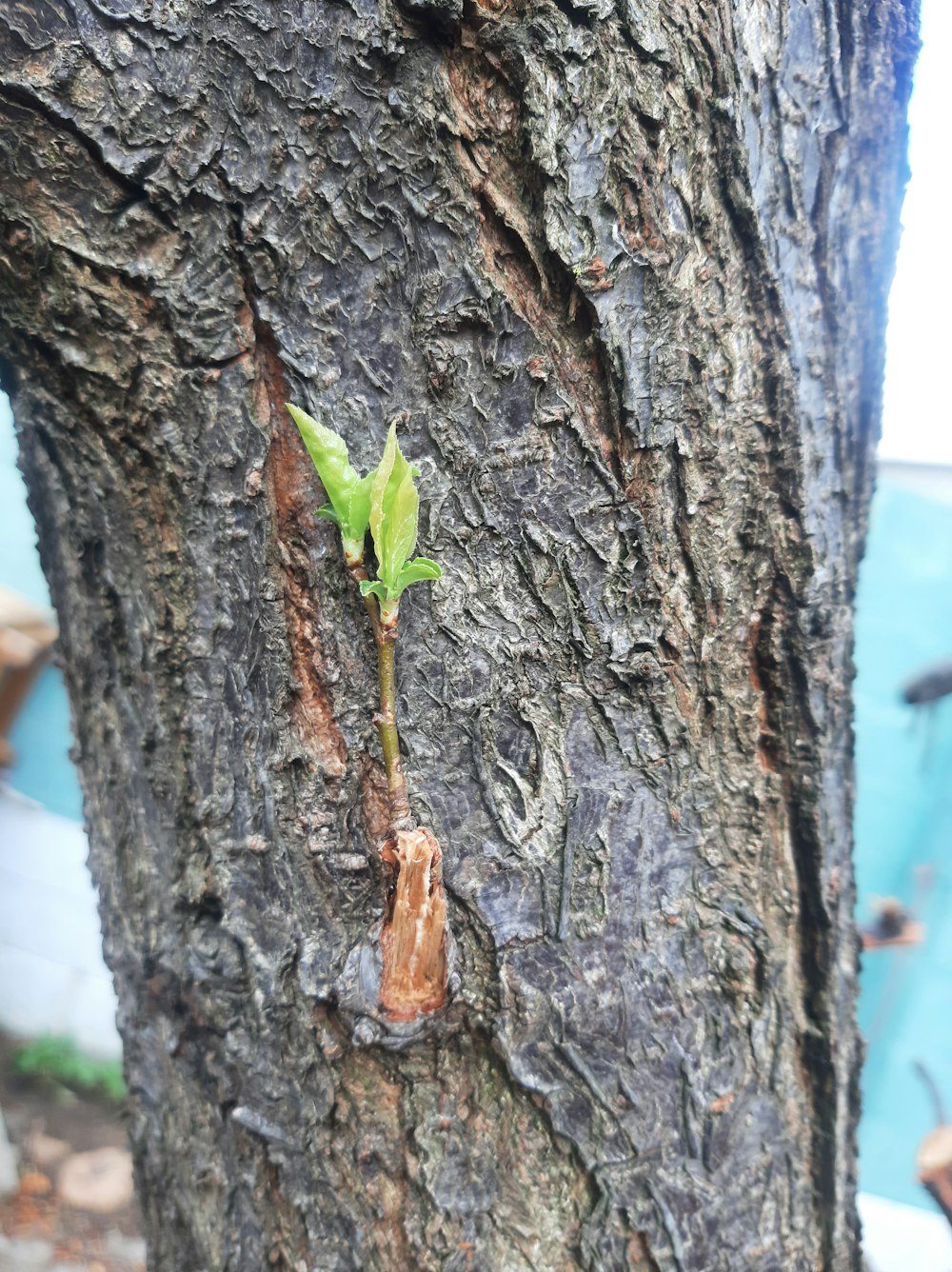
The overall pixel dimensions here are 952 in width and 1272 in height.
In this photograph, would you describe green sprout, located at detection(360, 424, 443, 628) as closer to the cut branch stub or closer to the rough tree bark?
the rough tree bark

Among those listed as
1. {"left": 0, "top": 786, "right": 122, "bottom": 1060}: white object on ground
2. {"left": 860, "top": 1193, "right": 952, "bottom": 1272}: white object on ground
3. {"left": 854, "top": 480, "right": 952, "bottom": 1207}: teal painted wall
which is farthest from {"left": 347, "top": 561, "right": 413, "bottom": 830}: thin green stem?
{"left": 0, "top": 786, "right": 122, "bottom": 1060}: white object on ground

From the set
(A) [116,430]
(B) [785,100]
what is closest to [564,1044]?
(A) [116,430]

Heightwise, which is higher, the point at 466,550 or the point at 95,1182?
the point at 466,550

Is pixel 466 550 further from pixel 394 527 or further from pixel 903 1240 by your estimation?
pixel 903 1240

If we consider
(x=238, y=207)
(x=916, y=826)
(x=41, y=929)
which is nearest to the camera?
(x=238, y=207)

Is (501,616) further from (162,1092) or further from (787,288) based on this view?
(162,1092)

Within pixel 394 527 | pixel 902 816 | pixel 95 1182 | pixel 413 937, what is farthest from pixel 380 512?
pixel 95 1182
